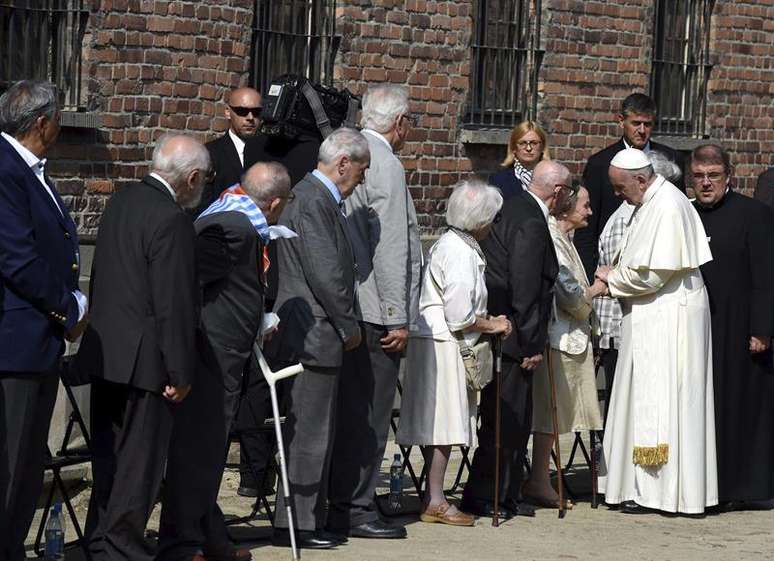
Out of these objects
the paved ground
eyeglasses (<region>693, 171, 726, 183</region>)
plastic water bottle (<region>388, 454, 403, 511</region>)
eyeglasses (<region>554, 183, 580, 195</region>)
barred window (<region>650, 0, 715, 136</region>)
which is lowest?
the paved ground

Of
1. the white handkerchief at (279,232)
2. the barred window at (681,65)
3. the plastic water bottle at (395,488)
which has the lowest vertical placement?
the plastic water bottle at (395,488)

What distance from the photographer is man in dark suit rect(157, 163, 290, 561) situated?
25.9 feet

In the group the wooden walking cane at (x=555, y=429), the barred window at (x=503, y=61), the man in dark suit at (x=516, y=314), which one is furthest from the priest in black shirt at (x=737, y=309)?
the barred window at (x=503, y=61)

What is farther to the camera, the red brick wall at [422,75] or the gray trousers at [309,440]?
the red brick wall at [422,75]

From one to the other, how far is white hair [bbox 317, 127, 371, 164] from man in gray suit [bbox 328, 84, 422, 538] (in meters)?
0.39

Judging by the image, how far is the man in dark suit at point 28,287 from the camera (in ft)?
22.4

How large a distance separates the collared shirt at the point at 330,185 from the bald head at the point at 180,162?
968 mm

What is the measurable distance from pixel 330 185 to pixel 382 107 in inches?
29.2

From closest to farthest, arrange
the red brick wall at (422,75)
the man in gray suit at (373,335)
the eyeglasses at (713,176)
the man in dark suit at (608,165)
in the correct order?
the man in gray suit at (373,335) → the eyeglasses at (713,176) → the red brick wall at (422,75) → the man in dark suit at (608,165)

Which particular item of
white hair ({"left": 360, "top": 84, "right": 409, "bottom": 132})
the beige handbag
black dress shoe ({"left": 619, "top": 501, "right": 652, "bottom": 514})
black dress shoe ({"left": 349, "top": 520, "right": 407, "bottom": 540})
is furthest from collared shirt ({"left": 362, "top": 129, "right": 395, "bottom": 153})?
black dress shoe ({"left": 619, "top": 501, "right": 652, "bottom": 514})

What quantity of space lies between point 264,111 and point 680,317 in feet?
8.20

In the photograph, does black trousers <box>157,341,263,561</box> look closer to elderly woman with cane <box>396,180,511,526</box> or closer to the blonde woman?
elderly woman with cane <box>396,180,511,526</box>

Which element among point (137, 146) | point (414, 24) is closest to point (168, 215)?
point (137, 146)

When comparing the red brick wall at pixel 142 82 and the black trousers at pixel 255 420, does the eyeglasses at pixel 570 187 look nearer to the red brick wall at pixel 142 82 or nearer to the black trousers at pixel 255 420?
the black trousers at pixel 255 420
